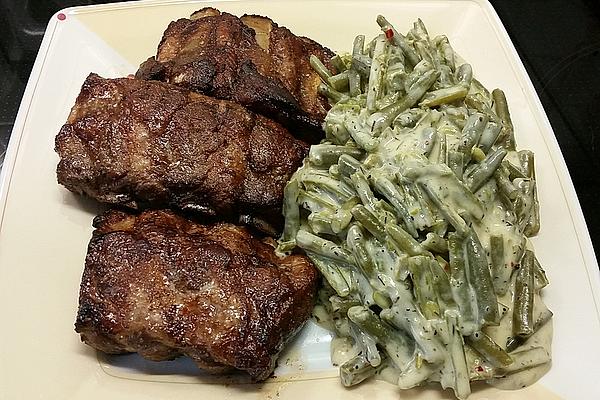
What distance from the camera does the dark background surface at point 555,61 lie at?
14.3ft

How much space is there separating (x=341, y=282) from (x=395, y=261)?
318mm

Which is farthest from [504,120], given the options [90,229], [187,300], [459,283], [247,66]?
[90,229]

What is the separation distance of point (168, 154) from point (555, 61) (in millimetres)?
3462

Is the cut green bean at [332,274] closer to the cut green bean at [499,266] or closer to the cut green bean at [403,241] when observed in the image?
the cut green bean at [403,241]

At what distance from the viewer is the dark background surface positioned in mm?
4344

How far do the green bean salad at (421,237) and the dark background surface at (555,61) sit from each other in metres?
1.54

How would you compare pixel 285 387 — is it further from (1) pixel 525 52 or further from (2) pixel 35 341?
(1) pixel 525 52

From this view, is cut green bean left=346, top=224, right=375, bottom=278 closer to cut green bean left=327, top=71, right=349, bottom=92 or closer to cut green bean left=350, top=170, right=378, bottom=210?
cut green bean left=350, top=170, right=378, bottom=210

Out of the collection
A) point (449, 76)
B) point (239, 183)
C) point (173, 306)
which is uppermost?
point (449, 76)

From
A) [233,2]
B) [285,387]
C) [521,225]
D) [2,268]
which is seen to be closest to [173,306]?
[285,387]

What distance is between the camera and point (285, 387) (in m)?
2.73

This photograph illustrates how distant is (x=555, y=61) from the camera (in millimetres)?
4934

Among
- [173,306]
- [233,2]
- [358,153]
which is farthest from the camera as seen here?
[233,2]

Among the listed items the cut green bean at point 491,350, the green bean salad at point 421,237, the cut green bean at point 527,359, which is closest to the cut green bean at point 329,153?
the green bean salad at point 421,237
